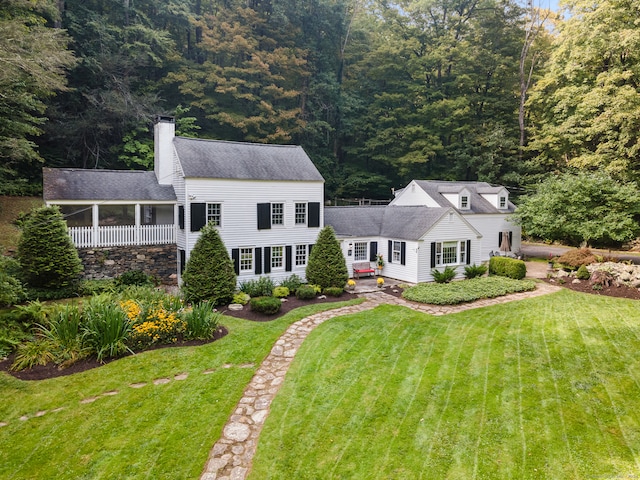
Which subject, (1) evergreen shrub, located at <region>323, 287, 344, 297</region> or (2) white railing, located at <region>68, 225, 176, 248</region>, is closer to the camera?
(1) evergreen shrub, located at <region>323, 287, 344, 297</region>

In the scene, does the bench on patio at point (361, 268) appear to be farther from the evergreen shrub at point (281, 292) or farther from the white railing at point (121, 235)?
the white railing at point (121, 235)

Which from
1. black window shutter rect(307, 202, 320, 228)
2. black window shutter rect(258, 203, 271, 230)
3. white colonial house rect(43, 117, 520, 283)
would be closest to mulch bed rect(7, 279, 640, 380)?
white colonial house rect(43, 117, 520, 283)

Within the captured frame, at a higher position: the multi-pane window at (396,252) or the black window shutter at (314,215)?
the black window shutter at (314,215)

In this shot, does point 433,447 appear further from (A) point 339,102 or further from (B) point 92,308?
(A) point 339,102

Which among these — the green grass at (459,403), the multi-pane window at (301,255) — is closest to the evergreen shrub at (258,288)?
the multi-pane window at (301,255)

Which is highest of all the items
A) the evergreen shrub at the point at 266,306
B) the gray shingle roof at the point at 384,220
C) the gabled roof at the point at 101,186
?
the gabled roof at the point at 101,186

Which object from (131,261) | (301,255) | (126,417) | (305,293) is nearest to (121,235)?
(131,261)

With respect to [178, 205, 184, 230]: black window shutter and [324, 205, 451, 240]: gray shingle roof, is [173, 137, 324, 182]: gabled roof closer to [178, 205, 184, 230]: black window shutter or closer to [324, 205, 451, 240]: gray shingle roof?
[178, 205, 184, 230]: black window shutter
